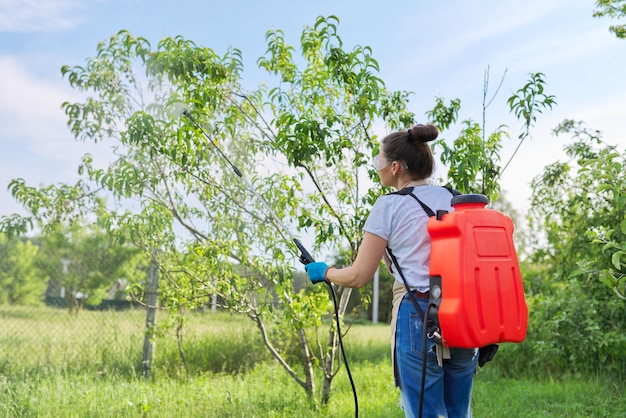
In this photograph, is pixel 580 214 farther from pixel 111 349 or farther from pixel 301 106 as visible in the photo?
pixel 111 349

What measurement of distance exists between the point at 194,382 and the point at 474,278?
4.44m

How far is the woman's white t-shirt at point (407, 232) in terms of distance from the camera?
2.19 m

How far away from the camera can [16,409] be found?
464cm

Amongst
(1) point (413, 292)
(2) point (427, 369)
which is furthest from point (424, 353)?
(1) point (413, 292)

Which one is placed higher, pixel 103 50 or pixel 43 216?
pixel 103 50

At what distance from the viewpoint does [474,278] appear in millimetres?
2014

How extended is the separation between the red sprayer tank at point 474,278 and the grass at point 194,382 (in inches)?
106

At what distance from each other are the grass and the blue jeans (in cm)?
240

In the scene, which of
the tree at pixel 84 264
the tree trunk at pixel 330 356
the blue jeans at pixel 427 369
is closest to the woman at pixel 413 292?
the blue jeans at pixel 427 369

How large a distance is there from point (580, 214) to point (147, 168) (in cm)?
479

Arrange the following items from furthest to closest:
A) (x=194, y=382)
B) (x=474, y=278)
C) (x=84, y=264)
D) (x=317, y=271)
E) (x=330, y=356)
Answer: (x=84, y=264) → (x=194, y=382) → (x=330, y=356) → (x=317, y=271) → (x=474, y=278)

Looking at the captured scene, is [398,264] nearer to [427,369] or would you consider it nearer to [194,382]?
[427,369]

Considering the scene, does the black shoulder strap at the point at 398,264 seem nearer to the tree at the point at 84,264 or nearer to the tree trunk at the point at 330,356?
the tree trunk at the point at 330,356

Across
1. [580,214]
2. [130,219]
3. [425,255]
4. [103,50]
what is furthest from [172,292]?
[580,214]
